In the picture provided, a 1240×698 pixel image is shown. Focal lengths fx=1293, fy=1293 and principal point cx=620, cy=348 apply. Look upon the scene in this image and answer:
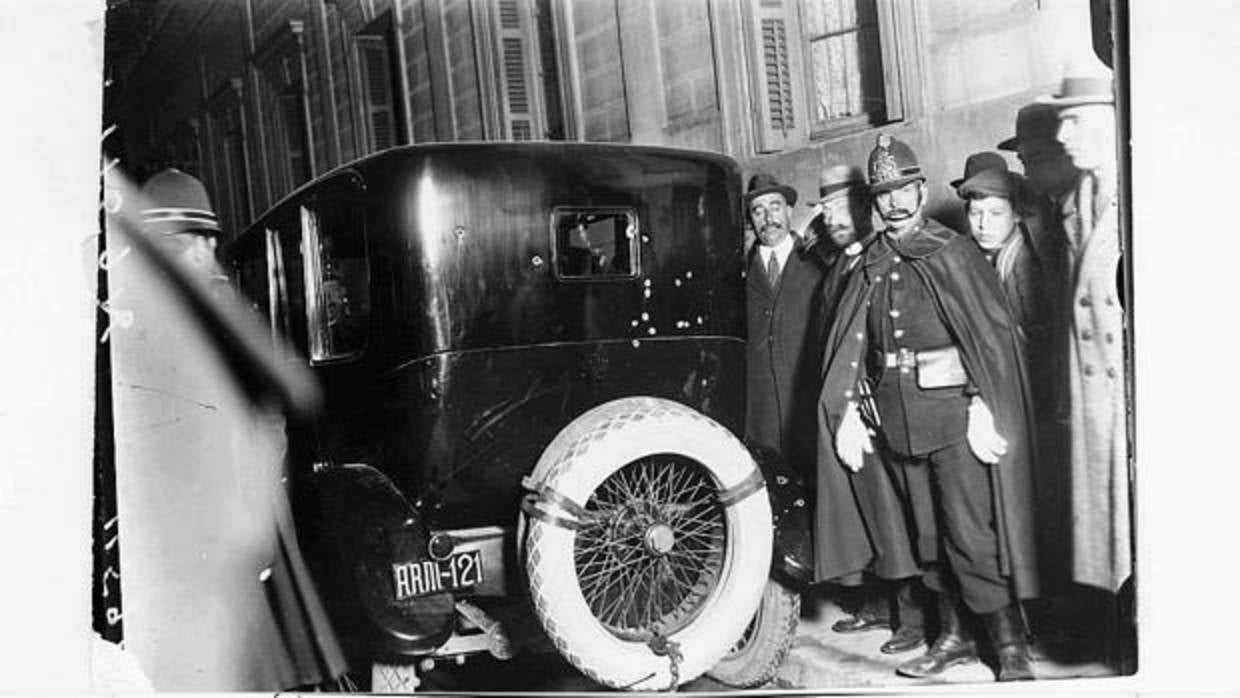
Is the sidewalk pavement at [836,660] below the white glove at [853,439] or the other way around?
below

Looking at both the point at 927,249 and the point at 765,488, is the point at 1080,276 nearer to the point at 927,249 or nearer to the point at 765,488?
the point at 927,249

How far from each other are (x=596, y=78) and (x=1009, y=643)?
1626 millimetres

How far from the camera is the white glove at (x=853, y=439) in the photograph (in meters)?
3.00

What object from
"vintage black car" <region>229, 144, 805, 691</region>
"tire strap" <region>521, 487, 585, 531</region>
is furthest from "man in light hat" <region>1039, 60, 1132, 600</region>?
"tire strap" <region>521, 487, 585, 531</region>

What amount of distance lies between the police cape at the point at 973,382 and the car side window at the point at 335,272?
42.7 inches

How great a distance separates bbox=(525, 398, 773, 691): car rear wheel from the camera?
9.49ft

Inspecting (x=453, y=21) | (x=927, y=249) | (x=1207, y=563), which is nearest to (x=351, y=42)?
(x=453, y=21)

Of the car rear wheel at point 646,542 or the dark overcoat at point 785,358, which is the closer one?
the car rear wheel at point 646,542

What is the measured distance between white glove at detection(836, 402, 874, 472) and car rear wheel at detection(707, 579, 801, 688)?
0.33 metres

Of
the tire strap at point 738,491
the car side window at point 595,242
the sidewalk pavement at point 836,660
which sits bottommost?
the sidewalk pavement at point 836,660

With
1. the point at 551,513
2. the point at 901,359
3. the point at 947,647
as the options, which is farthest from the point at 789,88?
the point at 947,647

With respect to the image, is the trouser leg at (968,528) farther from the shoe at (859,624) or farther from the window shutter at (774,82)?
the window shutter at (774,82)

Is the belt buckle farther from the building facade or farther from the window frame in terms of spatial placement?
the window frame

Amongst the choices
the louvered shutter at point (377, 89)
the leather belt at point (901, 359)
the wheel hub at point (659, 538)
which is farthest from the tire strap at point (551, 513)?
the louvered shutter at point (377, 89)
